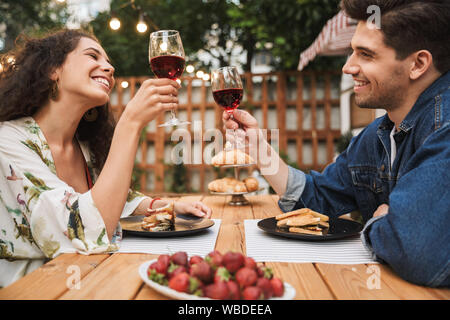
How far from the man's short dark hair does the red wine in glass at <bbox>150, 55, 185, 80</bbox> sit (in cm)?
76

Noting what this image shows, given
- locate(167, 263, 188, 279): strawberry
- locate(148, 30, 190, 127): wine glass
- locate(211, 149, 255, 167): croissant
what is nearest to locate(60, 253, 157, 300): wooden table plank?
locate(167, 263, 188, 279): strawberry

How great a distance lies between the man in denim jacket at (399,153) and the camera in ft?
2.76

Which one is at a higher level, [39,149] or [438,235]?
[39,149]

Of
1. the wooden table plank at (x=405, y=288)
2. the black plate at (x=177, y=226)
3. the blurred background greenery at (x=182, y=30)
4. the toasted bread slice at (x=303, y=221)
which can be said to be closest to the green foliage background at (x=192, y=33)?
the blurred background greenery at (x=182, y=30)

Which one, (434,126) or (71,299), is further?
(434,126)

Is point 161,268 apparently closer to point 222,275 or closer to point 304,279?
point 222,275

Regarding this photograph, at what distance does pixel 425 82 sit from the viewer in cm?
125

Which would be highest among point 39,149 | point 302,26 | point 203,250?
point 302,26

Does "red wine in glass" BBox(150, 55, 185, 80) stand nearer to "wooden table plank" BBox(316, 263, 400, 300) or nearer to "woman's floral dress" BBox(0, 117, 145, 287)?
"woman's floral dress" BBox(0, 117, 145, 287)

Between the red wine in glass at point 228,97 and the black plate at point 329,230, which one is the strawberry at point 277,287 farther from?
the red wine in glass at point 228,97

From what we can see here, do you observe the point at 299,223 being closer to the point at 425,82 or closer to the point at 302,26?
A: the point at 425,82
